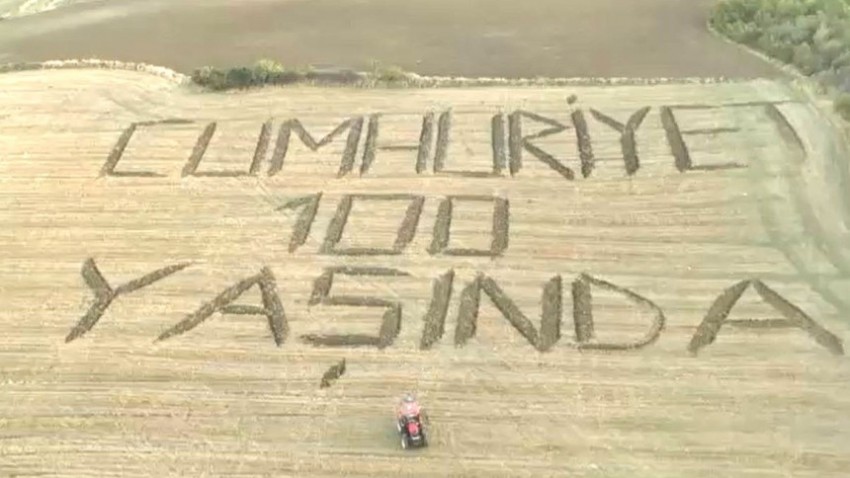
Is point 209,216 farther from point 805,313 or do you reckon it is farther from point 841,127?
point 841,127

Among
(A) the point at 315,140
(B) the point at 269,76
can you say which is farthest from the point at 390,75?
(A) the point at 315,140

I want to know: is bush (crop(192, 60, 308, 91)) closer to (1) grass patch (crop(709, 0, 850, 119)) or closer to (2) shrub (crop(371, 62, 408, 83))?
(2) shrub (crop(371, 62, 408, 83))

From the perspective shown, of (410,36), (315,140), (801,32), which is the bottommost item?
(410,36)

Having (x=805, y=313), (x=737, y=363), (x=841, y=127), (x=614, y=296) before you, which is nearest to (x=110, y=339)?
(x=614, y=296)

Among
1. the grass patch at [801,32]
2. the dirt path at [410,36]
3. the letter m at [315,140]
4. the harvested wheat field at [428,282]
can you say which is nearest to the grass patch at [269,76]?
the harvested wheat field at [428,282]

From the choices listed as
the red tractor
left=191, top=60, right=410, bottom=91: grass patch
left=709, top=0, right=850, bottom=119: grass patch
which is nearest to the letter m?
left=191, top=60, right=410, bottom=91: grass patch

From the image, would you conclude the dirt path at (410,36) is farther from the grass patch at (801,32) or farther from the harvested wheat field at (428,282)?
the harvested wheat field at (428,282)

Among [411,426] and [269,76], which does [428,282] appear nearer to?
[411,426]
